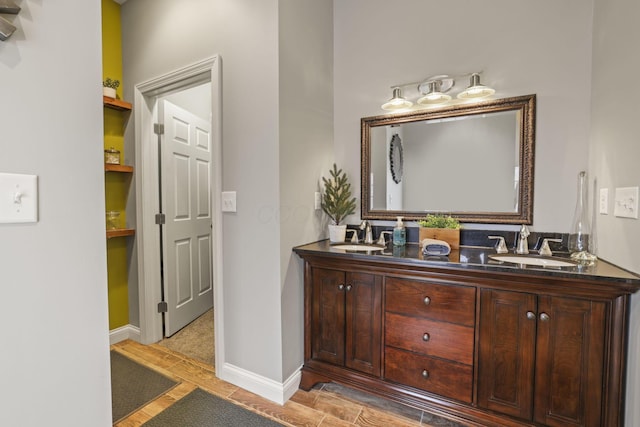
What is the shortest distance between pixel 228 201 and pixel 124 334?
1710mm

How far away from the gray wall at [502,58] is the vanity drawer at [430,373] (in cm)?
99

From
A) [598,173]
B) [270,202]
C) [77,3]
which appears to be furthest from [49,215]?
[598,173]

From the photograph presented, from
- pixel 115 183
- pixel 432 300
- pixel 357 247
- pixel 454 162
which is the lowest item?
pixel 432 300

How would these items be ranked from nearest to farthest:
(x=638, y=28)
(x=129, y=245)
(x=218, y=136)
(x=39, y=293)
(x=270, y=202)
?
(x=39, y=293)
(x=638, y=28)
(x=270, y=202)
(x=218, y=136)
(x=129, y=245)

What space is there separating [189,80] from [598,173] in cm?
257

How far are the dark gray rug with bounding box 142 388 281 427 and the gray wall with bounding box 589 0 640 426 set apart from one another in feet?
5.64

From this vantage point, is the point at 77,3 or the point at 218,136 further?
the point at 218,136

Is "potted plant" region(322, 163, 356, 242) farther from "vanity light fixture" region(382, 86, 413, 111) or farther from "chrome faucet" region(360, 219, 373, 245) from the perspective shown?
"vanity light fixture" region(382, 86, 413, 111)

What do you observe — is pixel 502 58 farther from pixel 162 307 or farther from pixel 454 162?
pixel 162 307

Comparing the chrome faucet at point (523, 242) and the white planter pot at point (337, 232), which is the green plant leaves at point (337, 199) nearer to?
the white planter pot at point (337, 232)

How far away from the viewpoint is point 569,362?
1289 millimetres

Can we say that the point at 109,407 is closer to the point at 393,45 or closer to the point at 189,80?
the point at 189,80

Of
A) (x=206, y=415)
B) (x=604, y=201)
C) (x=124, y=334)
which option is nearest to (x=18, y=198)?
(x=206, y=415)

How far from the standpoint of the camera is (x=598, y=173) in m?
1.52
